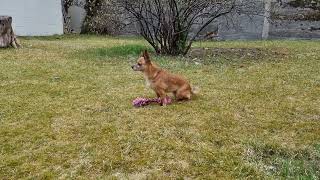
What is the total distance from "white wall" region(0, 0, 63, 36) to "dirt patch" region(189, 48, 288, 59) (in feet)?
22.3

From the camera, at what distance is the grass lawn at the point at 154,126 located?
4.30m

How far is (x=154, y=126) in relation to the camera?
17.3ft

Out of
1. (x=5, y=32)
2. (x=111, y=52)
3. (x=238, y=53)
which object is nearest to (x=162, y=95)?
(x=111, y=52)

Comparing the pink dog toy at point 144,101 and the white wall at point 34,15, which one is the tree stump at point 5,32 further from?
the pink dog toy at point 144,101

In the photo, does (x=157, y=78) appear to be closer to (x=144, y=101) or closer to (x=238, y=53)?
(x=144, y=101)

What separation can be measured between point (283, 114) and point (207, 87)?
1.73 m

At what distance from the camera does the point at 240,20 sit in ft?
54.7

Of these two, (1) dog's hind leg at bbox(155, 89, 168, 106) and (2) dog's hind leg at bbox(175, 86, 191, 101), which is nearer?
(1) dog's hind leg at bbox(155, 89, 168, 106)

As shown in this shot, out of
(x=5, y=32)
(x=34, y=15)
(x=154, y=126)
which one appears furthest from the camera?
(x=34, y=15)

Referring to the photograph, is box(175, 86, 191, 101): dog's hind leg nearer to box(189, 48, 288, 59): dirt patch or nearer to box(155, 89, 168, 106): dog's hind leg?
box(155, 89, 168, 106): dog's hind leg

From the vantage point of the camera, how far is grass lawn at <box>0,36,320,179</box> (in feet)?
14.1

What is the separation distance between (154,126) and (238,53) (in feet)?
23.8

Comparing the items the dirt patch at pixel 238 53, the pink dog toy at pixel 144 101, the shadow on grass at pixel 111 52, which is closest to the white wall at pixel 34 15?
the shadow on grass at pixel 111 52

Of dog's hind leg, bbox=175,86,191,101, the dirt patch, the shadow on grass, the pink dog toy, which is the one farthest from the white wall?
dog's hind leg, bbox=175,86,191,101
